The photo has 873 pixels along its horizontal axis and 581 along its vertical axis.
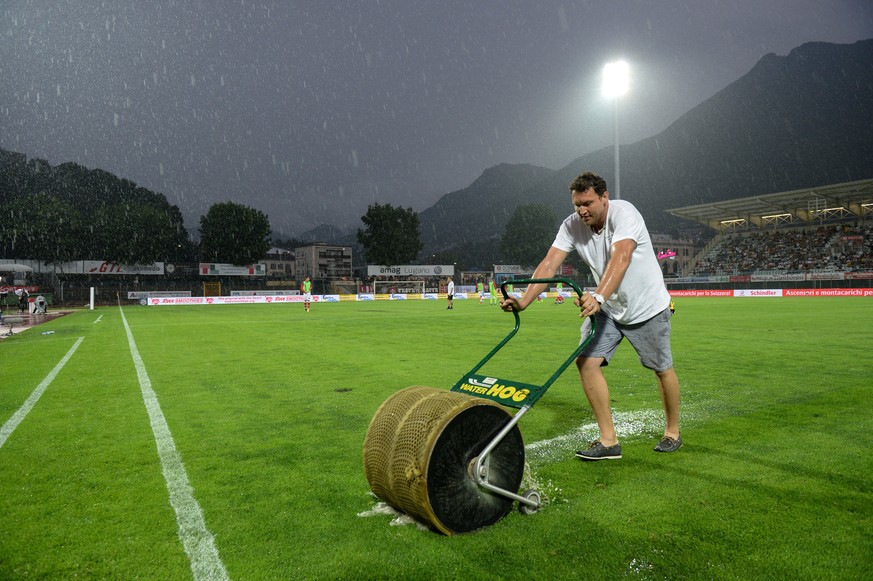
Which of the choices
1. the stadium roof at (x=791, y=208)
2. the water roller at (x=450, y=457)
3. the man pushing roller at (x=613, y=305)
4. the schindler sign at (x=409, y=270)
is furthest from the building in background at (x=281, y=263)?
the water roller at (x=450, y=457)

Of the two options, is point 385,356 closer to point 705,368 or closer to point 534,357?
point 534,357

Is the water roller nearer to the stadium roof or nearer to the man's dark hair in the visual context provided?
the man's dark hair

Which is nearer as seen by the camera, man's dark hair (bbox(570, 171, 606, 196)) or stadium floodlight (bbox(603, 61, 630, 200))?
man's dark hair (bbox(570, 171, 606, 196))

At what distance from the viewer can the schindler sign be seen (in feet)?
232

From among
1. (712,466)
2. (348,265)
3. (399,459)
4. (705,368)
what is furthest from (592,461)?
(348,265)

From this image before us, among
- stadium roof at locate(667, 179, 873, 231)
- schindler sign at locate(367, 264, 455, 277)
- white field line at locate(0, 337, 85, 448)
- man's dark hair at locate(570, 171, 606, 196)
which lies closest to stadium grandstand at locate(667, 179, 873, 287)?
stadium roof at locate(667, 179, 873, 231)

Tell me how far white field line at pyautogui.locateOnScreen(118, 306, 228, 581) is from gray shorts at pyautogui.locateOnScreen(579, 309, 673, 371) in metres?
2.73

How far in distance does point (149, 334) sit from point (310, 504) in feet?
47.7

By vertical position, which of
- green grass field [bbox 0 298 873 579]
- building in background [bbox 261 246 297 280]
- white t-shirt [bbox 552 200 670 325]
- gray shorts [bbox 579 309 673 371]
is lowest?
green grass field [bbox 0 298 873 579]

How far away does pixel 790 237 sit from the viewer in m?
58.9

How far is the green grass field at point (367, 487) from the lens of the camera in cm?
252

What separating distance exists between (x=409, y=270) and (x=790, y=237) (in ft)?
147

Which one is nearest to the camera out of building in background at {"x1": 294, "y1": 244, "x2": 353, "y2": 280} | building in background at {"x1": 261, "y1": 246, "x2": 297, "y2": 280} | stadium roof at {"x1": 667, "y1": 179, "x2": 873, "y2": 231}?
stadium roof at {"x1": 667, "y1": 179, "x2": 873, "y2": 231}

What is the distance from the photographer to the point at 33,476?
379 centimetres
